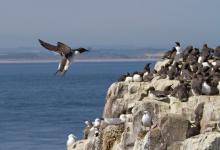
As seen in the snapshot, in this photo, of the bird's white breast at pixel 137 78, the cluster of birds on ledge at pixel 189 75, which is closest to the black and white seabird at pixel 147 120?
the cluster of birds on ledge at pixel 189 75

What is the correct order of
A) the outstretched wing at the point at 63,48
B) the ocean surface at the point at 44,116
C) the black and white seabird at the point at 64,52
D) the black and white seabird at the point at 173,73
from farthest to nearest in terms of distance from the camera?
the ocean surface at the point at 44,116, the black and white seabird at the point at 173,73, the outstretched wing at the point at 63,48, the black and white seabird at the point at 64,52

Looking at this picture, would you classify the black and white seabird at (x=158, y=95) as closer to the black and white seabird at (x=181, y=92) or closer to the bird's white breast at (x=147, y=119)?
the black and white seabird at (x=181, y=92)

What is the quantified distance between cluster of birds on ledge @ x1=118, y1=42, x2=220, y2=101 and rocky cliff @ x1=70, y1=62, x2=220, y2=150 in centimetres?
39

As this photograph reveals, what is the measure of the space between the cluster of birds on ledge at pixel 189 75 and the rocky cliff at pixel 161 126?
0.39 m

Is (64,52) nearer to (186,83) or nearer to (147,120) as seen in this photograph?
(147,120)

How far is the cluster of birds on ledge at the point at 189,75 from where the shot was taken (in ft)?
88.0

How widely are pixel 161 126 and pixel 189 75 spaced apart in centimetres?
714

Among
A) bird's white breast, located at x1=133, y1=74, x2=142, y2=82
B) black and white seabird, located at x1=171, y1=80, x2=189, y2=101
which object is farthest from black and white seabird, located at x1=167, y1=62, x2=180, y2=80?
black and white seabird, located at x1=171, y1=80, x2=189, y2=101

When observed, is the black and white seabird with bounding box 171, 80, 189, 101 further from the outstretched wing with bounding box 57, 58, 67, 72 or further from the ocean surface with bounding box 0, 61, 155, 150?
the ocean surface with bounding box 0, 61, 155, 150

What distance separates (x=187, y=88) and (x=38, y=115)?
3951 cm

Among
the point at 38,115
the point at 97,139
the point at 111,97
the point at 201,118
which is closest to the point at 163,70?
the point at 111,97

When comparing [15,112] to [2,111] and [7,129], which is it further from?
[7,129]

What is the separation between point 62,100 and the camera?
8369 centimetres

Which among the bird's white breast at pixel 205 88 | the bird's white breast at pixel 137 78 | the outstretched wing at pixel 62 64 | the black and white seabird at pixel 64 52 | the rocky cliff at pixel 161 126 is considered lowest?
the rocky cliff at pixel 161 126
